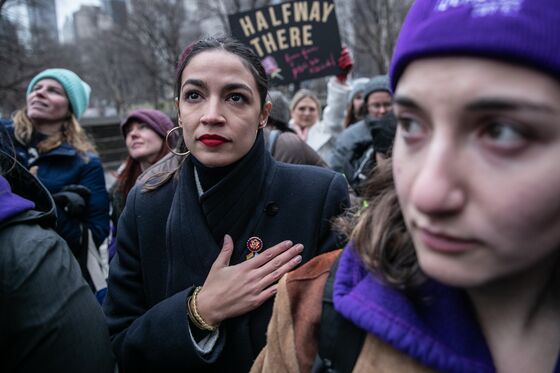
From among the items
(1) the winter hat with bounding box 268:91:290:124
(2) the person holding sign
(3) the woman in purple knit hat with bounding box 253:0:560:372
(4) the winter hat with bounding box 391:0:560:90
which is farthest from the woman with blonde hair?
(4) the winter hat with bounding box 391:0:560:90

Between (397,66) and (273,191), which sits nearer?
(397,66)

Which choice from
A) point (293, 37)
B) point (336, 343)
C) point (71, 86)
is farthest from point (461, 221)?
point (293, 37)

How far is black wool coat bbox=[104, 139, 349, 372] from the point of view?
1.60 meters

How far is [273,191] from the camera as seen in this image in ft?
5.99

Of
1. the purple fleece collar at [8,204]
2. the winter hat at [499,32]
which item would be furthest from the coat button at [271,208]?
the winter hat at [499,32]

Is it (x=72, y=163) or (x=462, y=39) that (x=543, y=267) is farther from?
(x=72, y=163)

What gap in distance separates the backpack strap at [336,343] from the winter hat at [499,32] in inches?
24.9

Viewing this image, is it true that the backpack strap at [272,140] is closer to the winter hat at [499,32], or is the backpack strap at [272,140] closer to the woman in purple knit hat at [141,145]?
the woman in purple knit hat at [141,145]

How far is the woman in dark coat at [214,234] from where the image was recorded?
1589 mm

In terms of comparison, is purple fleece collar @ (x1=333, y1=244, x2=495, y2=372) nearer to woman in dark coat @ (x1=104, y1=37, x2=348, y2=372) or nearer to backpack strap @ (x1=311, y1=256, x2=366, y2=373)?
backpack strap @ (x1=311, y1=256, x2=366, y2=373)

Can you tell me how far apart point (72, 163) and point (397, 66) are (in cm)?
301

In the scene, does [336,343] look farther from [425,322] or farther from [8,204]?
[8,204]

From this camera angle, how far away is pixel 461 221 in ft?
2.54

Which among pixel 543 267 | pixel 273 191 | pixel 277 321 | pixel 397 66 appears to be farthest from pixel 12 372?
pixel 543 267
